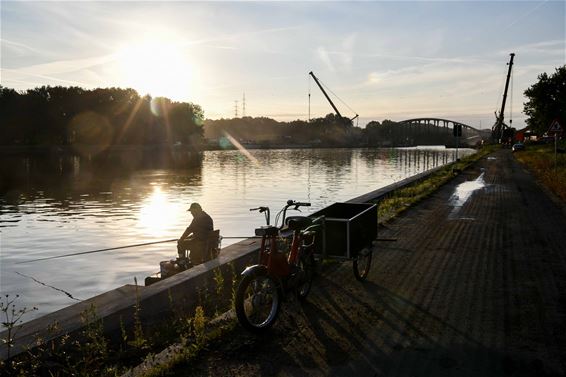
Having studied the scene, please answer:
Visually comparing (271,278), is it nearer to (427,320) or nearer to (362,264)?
(427,320)

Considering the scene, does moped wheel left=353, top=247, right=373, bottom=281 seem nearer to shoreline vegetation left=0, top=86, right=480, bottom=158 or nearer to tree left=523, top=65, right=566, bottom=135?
tree left=523, top=65, right=566, bottom=135

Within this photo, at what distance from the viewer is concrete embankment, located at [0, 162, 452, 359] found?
5957 millimetres

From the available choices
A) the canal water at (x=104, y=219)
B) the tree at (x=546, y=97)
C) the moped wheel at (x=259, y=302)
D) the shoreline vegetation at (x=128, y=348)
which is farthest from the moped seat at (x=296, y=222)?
the tree at (x=546, y=97)

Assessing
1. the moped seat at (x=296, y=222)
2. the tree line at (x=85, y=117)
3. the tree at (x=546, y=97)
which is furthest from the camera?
the tree line at (x=85, y=117)

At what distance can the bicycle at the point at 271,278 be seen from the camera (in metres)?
6.04

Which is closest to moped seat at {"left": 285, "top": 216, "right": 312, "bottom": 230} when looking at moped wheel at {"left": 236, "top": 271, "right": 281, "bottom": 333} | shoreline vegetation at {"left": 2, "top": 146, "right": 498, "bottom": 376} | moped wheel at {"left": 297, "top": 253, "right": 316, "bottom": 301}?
moped wheel at {"left": 297, "top": 253, "right": 316, "bottom": 301}

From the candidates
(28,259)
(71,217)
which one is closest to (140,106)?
(71,217)

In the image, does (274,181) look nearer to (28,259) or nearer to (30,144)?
(28,259)

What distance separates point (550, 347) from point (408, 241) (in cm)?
642

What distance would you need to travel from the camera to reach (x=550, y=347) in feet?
19.2

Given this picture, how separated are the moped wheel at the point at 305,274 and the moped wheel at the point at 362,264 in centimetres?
95

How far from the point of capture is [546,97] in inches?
2435

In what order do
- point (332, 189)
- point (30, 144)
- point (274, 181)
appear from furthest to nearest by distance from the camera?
point (30, 144)
point (274, 181)
point (332, 189)

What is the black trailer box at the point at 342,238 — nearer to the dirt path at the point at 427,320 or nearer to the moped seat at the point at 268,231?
the dirt path at the point at 427,320
